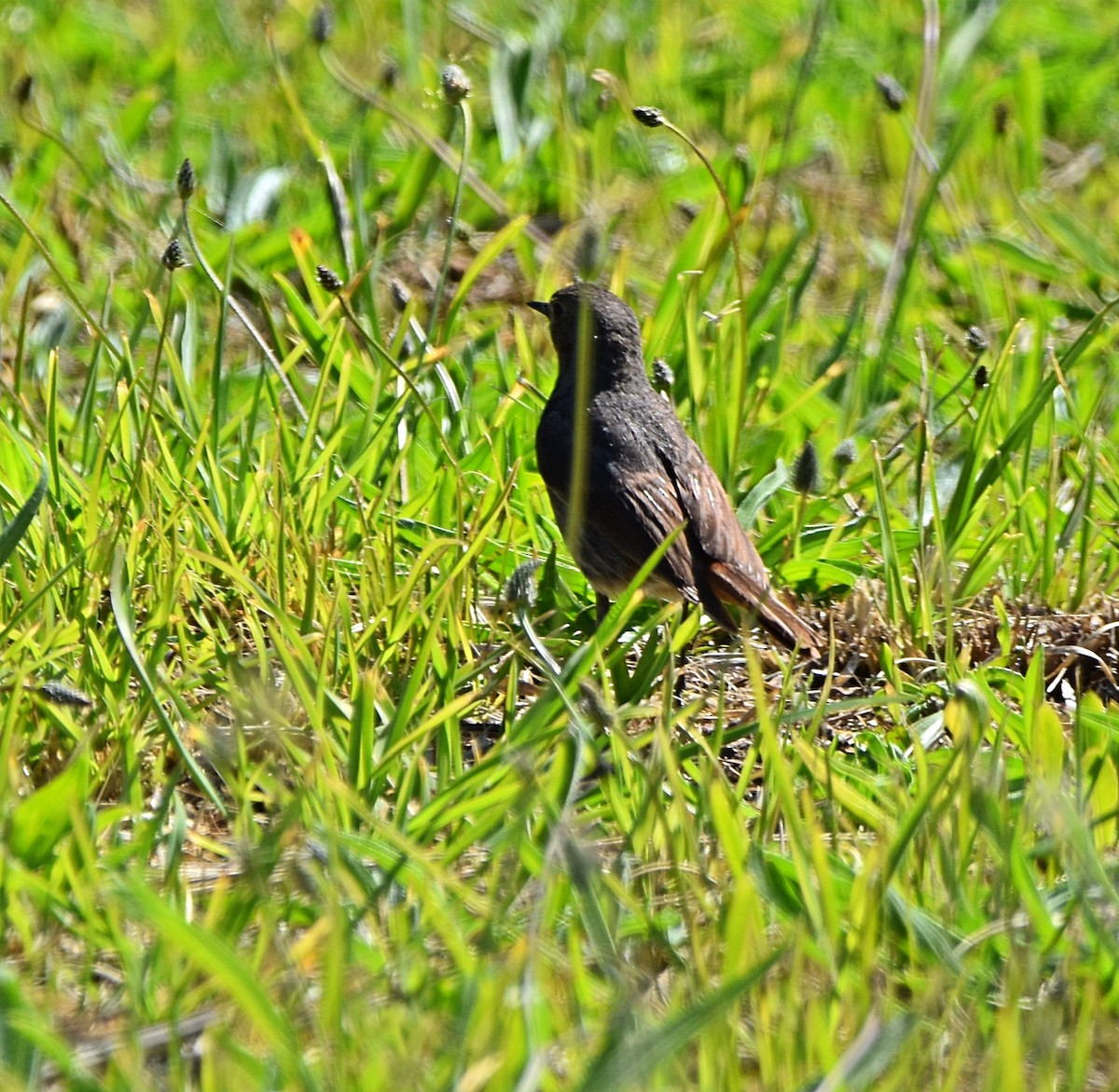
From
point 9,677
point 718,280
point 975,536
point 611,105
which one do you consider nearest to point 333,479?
point 9,677

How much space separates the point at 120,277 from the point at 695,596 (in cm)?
254

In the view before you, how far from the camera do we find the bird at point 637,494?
159 inches

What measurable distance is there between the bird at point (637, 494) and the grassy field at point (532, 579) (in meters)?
0.16

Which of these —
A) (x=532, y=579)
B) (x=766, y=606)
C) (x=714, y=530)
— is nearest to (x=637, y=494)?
(x=714, y=530)

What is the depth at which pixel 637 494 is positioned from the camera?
430cm

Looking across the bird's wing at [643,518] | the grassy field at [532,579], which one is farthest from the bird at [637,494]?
the grassy field at [532,579]

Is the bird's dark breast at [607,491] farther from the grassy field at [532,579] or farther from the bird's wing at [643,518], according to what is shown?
the grassy field at [532,579]

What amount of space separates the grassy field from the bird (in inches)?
6.3

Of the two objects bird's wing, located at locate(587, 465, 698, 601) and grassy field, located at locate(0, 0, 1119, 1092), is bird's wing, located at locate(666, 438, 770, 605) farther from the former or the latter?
grassy field, located at locate(0, 0, 1119, 1092)

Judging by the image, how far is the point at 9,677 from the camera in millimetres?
3264

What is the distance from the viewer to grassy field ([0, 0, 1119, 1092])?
2490 millimetres

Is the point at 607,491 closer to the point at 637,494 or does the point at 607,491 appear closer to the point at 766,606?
the point at 637,494

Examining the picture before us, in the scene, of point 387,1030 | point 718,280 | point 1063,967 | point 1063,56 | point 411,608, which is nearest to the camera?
point 387,1030

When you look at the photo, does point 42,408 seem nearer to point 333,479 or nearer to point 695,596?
point 333,479
